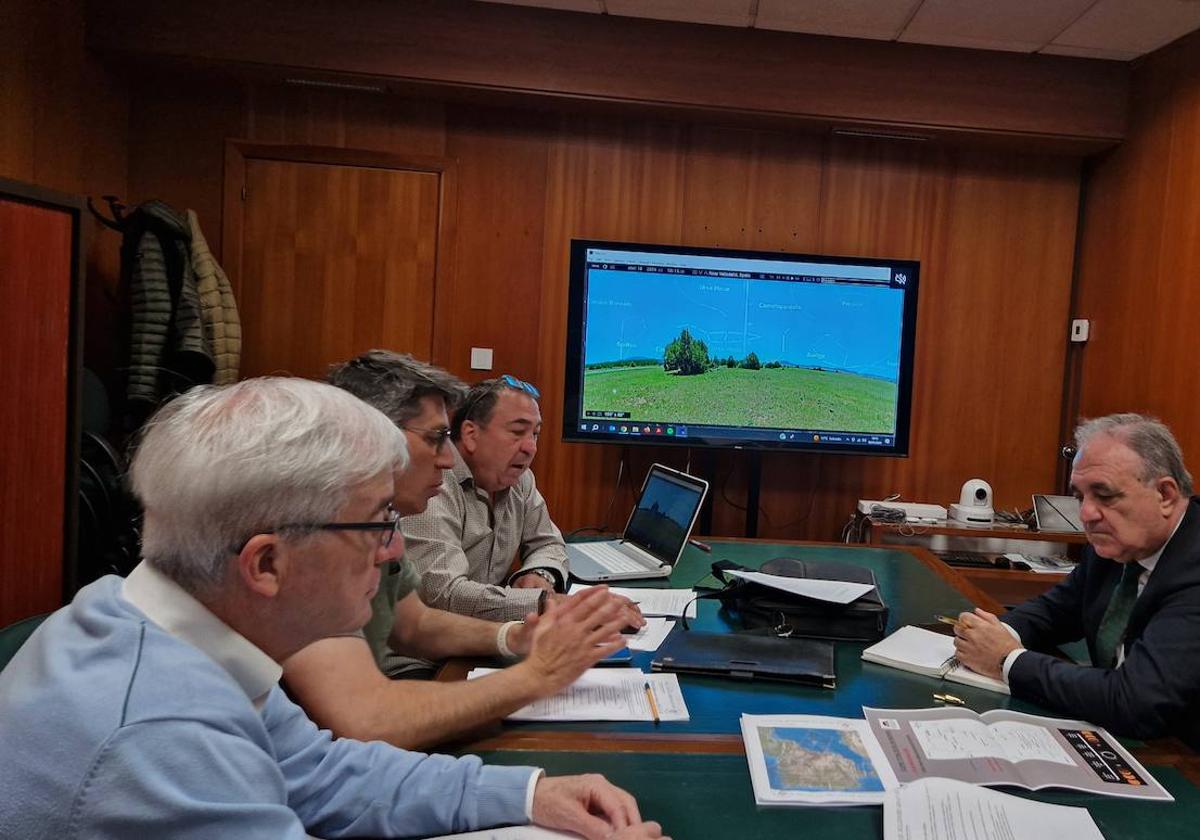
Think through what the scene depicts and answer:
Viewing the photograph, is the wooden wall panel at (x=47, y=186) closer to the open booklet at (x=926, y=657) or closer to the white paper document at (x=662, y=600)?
the white paper document at (x=662, y=600)

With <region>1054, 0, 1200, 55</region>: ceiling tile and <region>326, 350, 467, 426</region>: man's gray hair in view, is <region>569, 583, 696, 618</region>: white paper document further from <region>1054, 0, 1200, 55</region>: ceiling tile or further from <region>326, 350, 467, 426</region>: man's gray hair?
<region>1054, 0, 1200, 55</region>: ceiling tile

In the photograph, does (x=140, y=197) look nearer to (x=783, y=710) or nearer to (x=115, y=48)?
(x=115, y=48)

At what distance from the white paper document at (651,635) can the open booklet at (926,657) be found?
1.35 feet

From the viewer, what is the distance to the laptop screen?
231 centimetres

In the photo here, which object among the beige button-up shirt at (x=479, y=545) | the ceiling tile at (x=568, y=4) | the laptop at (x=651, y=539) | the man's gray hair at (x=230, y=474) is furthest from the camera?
the ceiling tile at (x=568, y=4)

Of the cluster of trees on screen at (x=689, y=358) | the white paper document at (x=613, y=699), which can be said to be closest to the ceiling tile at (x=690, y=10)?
the cluster of trees on screen at (x=689, y=358)

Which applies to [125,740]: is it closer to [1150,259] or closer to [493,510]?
[493,510]

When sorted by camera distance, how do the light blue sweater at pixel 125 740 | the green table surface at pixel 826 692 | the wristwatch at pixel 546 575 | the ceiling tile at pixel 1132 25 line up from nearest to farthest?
1. the light blue sweater at pixel 125 740
2. the green table surface at pixel 826 692
3. the wristwatch at pixel 546 575
4. the ceiling tile at pixel 1132 25

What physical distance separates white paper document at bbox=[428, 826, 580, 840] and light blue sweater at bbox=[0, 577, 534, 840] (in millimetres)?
293

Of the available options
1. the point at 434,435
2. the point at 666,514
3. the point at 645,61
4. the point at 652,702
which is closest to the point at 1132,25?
the point at 645,61

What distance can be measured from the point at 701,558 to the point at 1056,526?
6.33 feet

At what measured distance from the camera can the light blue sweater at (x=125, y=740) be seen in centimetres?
66

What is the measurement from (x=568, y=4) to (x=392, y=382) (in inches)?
89.7

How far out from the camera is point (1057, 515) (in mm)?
3500
